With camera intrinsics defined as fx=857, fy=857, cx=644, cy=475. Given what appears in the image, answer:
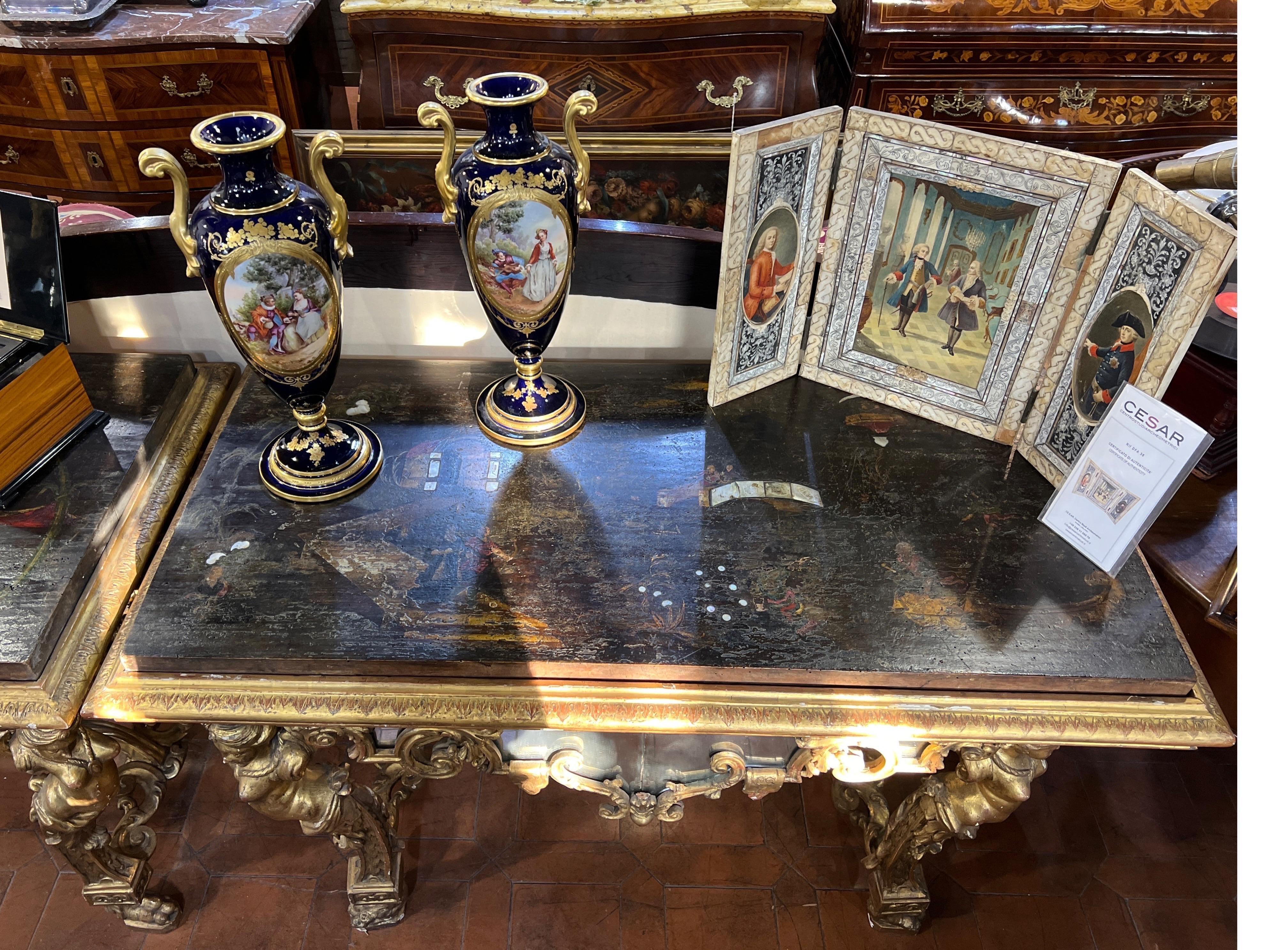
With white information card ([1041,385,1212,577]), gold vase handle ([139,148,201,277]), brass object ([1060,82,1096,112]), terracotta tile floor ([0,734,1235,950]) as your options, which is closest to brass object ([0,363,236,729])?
gold vase handle ([139,148,201,277])

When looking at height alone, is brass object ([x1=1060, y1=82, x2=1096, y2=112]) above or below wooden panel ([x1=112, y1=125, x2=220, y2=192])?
above

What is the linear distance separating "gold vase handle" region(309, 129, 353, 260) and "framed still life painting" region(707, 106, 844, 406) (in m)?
0.49

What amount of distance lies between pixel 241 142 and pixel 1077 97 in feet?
6.65

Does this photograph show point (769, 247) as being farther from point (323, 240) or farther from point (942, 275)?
point (323, 240)

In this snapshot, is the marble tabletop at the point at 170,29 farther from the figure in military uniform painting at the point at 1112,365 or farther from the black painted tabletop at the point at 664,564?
the figure in military uniform painting at the point at 1112,365

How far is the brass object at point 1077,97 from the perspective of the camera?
2.15m

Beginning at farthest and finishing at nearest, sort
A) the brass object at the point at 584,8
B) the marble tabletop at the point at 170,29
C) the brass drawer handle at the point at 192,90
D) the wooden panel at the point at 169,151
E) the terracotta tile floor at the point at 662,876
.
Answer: the wooden panel at the point at 169,151, the brass drawer handle at the point at 192,90, the marble tabletop at the point at 170,29, the brass object at the point at 584,8, the terracotta tile floor at the point at 662,876

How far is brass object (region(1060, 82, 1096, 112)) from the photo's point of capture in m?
2.15

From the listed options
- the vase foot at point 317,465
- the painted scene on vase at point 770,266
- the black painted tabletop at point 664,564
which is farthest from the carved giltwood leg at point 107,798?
the painted scene on vase at point 770,266

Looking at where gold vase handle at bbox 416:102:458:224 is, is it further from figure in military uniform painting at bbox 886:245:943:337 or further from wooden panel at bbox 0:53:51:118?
wooden panel at bbox 0:53:51:118

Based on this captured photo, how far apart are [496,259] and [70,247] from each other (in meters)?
0.78

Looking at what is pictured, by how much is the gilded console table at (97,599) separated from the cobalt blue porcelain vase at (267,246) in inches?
11.5

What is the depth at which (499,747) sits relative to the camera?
117cm

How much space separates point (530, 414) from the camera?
1329mm
